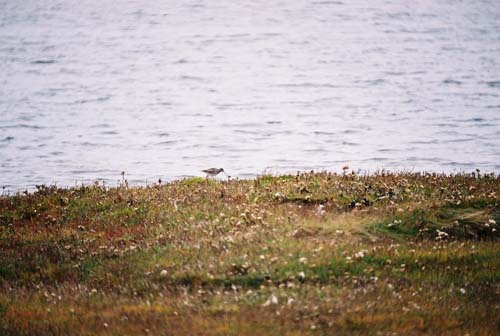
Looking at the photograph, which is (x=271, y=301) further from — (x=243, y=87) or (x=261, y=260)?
(x=243, y=87)

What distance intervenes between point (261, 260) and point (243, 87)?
58.1 m

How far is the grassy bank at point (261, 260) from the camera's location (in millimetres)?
12688

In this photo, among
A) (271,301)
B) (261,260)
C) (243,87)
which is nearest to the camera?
(271,301)

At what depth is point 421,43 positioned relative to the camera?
8419 centimetres

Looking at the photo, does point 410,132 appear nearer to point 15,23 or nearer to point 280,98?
point 280,98

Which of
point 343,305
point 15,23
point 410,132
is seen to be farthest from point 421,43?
point 343,305

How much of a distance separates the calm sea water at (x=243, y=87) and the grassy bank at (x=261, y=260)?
401 inches

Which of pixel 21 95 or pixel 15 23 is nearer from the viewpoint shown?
pixel 21 95

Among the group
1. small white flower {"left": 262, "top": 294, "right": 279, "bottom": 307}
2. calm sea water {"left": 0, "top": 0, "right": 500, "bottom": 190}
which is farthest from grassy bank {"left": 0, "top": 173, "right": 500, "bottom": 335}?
calm sea water {"left": 0, "top": 0, "right": 500, "bottom": 190}

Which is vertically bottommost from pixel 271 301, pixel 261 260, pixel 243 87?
pixel 243 87

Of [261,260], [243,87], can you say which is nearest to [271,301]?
[261,260]

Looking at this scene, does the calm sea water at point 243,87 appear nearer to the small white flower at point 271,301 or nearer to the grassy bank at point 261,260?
the grassy bank at point 261,260

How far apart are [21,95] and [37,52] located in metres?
22.9

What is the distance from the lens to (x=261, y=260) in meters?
15.1
